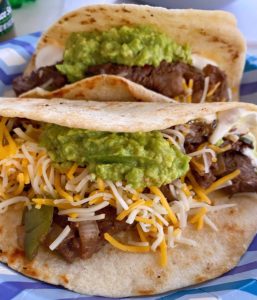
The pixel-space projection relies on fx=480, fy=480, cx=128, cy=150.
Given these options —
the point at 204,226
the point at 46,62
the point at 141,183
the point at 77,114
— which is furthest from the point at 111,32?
the point at 204,226

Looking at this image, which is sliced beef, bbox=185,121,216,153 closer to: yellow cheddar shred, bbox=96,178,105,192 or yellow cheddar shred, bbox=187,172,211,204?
yellow cheddar shred, bbox=187,172,211,204

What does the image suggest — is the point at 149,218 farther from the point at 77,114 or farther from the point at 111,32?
the point at 111,32

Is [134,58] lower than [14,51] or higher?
higher

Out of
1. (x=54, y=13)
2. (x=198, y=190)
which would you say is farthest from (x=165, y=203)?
(x=54, y=13)

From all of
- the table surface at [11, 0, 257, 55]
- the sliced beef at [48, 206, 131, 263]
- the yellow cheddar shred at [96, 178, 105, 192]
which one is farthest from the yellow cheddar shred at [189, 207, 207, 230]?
the table surface at [11, 0, 257, 55]

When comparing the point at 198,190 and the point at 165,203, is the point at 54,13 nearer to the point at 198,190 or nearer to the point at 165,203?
the point at 198,190

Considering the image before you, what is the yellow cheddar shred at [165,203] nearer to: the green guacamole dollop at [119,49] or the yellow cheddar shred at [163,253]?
the yellow cheddar shred at [163,253]
